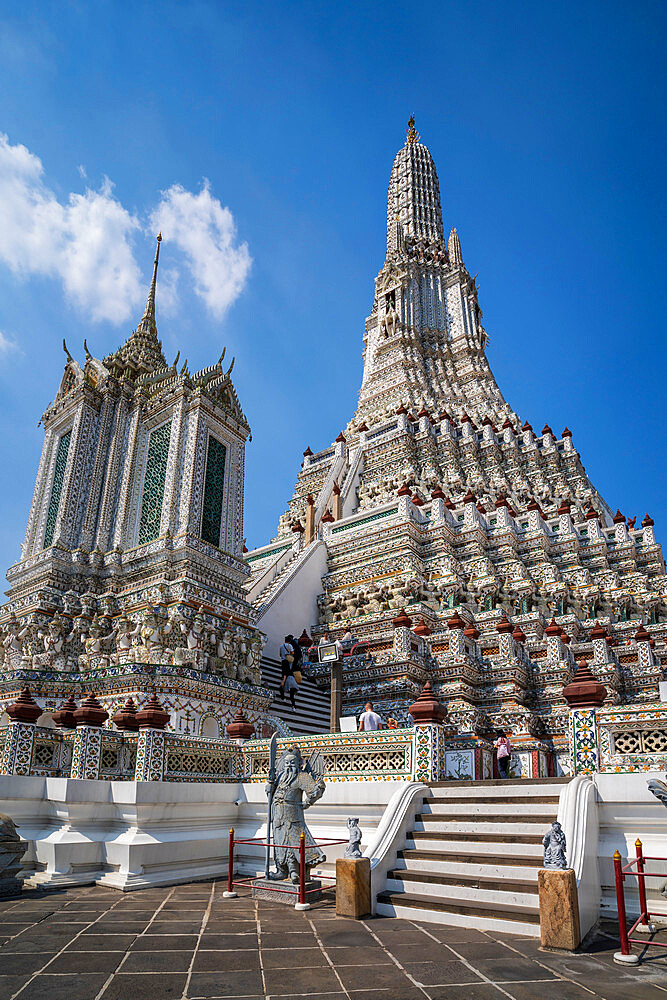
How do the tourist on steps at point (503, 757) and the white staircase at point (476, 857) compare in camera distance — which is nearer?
the white staircase at point (476, 857)

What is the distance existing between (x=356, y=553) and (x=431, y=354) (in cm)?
2480

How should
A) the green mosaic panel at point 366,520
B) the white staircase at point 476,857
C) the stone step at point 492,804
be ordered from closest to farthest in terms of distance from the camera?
the white staircase at point 476,857 → the stone step at point 492,804 → the green mosaic panel at point 366,520

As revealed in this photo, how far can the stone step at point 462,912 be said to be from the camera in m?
5.47

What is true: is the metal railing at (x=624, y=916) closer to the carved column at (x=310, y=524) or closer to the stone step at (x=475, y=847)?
→ the stone step at (x=475, y=847)

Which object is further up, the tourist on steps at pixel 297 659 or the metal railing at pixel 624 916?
the tourist on steps at pixel 297 659

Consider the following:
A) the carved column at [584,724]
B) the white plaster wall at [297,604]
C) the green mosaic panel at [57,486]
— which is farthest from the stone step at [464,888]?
the green mosaic panel at [57,486]

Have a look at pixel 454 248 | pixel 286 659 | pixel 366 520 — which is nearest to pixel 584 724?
pixel 286 659

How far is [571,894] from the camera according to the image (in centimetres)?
504

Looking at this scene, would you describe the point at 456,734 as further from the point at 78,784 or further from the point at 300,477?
the point at 300,477

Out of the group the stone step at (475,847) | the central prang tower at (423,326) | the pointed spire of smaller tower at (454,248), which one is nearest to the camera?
the stone step at (475,847)

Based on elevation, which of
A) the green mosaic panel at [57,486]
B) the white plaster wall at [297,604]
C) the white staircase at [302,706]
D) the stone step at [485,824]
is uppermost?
the green mosaic panel at [57,486]

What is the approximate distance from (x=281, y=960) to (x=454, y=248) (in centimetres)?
5508

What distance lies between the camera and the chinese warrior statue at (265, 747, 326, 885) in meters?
7.20

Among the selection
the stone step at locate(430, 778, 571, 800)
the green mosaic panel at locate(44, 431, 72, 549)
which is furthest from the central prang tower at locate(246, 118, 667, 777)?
the stone step at locate(430, 778, 571, 800)
